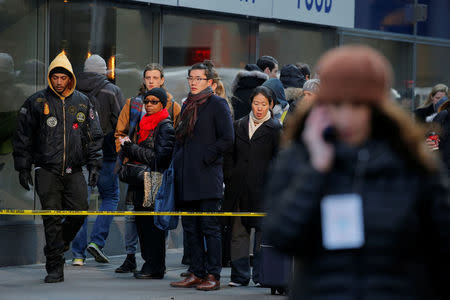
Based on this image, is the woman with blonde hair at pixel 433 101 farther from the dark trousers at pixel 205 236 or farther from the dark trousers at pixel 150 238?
the dark trousers at pixel 205 236

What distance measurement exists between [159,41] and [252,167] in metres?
3.52

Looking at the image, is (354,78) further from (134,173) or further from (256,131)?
(134,173)

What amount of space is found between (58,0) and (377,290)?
8277mm

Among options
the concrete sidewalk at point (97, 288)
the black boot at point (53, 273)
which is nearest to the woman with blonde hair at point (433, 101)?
the concrete sidewalk at point (97, 288)

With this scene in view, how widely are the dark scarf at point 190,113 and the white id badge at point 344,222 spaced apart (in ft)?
19.0

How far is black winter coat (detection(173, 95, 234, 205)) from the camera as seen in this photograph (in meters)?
8.75

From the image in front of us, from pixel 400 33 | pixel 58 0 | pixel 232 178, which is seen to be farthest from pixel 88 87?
pixel 400 33

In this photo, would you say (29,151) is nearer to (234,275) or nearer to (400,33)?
(234,275)

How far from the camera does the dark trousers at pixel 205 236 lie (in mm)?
8758

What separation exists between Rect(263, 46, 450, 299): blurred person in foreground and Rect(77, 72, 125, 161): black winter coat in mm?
7217

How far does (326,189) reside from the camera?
10.1 ft

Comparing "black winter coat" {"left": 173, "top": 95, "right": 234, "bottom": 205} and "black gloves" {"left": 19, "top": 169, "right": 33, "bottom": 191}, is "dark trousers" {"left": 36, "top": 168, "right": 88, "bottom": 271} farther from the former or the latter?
"black winter coat" {"left": 173, "top": 95, "right": 234, "bottom": 205}

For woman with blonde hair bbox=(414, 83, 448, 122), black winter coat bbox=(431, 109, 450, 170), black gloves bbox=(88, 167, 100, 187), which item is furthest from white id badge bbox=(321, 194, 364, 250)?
woman with blonde hair bbox=(414, 83, 448, 122)

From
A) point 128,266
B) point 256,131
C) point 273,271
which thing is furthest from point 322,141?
point 128,266
